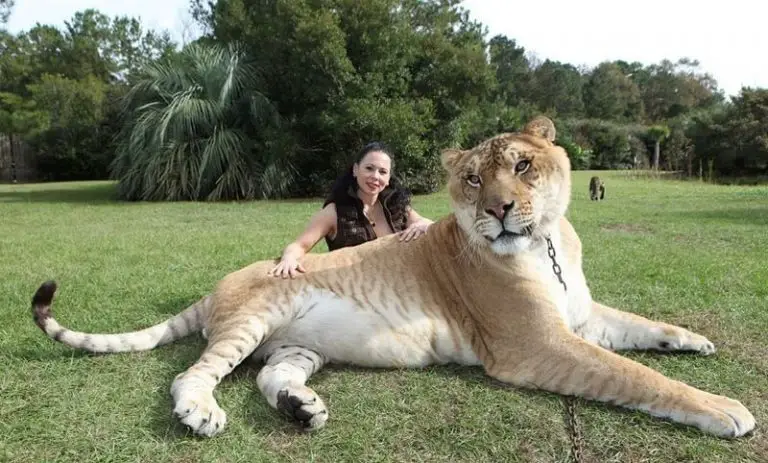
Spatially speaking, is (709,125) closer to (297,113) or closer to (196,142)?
(297,113)

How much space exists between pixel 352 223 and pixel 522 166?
6.40ft

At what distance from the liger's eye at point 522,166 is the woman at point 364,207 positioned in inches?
59.3

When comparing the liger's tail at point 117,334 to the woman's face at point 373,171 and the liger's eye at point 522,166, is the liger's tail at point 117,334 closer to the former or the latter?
the woman's face at point 373,171

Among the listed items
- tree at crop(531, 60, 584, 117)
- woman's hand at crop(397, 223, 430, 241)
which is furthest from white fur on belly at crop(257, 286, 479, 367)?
tree at crop(531, 60, 584, 117)

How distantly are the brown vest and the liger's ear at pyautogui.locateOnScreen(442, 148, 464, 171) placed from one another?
1391 millimetres

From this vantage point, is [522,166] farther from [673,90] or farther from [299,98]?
[673,90]

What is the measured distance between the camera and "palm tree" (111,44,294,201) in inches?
651

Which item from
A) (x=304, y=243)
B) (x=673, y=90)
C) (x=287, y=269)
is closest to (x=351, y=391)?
(x=287, y=269)

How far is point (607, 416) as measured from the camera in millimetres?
2809

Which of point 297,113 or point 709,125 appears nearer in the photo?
point 297,113

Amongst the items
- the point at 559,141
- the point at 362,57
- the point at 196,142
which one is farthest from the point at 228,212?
the point at 559,141

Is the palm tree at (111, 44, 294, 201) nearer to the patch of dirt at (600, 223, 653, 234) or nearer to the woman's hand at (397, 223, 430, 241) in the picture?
the patch of dirt at (600, 223, 653, 234)

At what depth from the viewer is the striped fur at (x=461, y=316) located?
291 centimetres

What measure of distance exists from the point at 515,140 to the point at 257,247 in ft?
17.2
